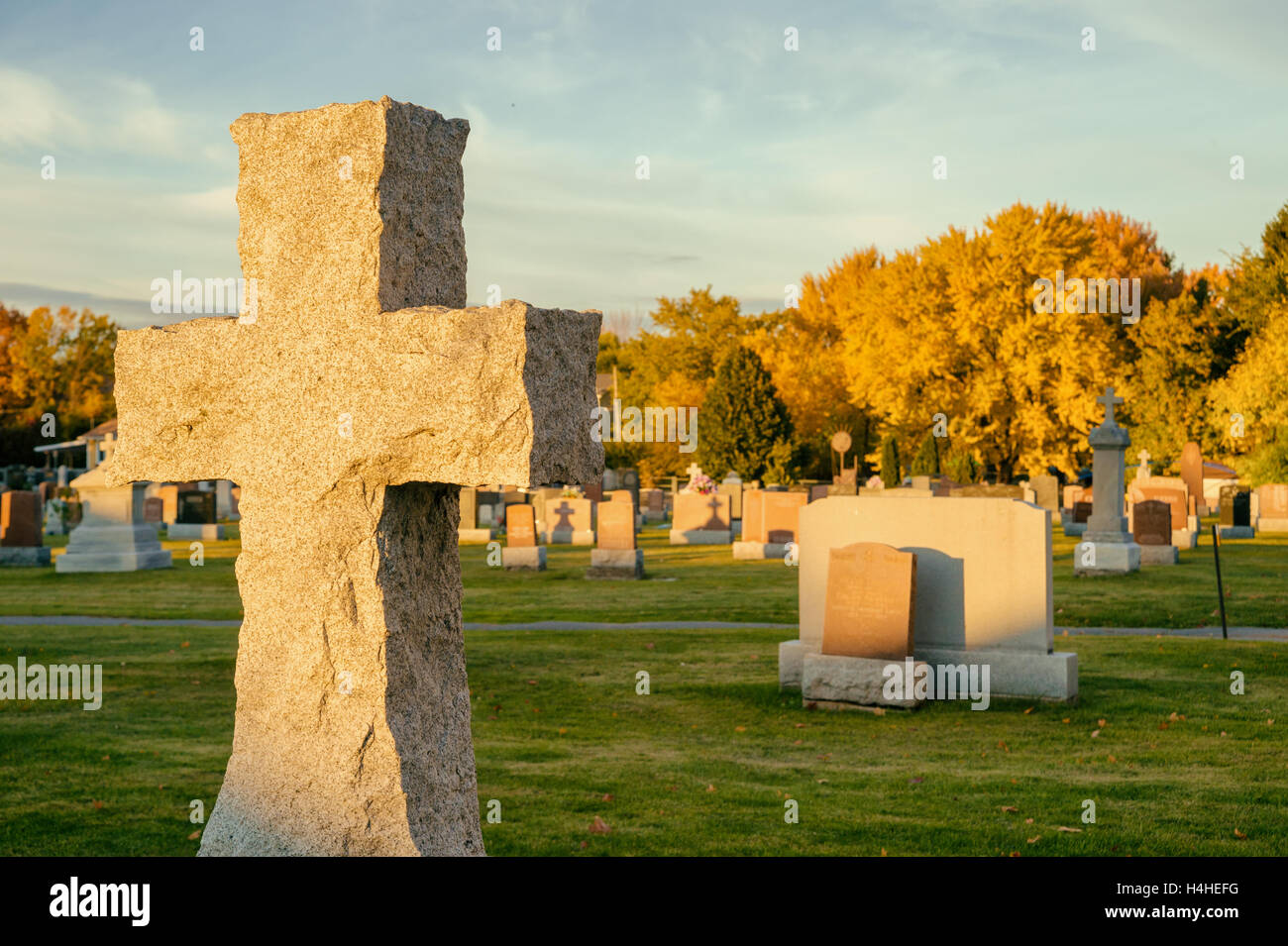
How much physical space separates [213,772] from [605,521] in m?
13.1

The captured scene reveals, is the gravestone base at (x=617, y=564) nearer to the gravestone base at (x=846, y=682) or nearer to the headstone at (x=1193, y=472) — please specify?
the gravestone base at (x=846, y=682)

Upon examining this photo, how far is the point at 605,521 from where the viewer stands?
66.9 feet

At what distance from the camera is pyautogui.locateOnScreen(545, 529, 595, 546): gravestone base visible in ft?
92.9

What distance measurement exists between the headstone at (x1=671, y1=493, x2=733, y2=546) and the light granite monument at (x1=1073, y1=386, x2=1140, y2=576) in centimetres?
896

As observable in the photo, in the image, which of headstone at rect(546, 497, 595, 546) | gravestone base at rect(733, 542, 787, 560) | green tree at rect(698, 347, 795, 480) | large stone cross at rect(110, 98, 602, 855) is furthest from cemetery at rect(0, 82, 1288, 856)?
green tree at rect(698, 347, 795, 480)

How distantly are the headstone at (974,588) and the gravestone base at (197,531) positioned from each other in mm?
22444

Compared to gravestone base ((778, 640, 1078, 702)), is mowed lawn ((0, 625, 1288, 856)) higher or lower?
lower

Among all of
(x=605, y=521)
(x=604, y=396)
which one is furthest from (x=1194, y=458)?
(x=604, y=396)

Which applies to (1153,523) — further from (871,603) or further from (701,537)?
(871,603)

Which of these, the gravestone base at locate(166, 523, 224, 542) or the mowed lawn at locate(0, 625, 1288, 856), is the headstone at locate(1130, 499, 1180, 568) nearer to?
the mowed lawn at locate(0, 625, 1288, 856)

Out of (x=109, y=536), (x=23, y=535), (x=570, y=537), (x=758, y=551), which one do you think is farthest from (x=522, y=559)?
(x=23, y=535)

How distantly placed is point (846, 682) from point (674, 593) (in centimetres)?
849

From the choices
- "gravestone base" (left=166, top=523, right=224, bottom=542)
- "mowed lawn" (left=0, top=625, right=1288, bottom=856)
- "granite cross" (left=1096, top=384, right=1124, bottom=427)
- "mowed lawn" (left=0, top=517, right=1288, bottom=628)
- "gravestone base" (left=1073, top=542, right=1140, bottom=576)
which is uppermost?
"granite cross" (left=1096, top=384, right=1124, bottom=427)
